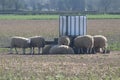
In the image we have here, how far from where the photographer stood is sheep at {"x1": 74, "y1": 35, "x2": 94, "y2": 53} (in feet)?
87.8

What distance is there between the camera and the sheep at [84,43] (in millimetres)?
26766

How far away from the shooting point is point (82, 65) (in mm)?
20078

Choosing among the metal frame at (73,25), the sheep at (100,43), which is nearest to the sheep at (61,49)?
the sheep at (100,43)

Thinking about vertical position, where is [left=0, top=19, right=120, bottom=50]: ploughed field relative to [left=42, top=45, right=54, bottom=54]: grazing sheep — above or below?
below

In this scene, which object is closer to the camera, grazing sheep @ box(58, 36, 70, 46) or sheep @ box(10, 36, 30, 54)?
grazing sheep @ box(58, 36, 70, 46)

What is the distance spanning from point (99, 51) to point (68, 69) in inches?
382

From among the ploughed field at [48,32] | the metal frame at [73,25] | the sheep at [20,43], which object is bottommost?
the ploughed field at [48,32]

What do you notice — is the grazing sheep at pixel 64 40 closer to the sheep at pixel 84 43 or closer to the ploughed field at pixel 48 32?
the sheep at pixel 84 43

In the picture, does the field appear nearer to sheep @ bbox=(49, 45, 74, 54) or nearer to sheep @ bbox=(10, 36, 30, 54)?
sheep @ bbox=(49, 45, 74, 54)

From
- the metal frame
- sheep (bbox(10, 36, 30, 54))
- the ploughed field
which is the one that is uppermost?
the metal frame

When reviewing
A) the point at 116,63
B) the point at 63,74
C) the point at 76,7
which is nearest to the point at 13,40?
the point at 116,63

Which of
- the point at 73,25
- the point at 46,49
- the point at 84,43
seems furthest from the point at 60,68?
the point at 73,25

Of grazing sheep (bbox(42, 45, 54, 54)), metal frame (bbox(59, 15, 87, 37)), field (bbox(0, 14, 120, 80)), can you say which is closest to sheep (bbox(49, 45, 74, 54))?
grazing sheep (bbox(42, 45, 54, 54))

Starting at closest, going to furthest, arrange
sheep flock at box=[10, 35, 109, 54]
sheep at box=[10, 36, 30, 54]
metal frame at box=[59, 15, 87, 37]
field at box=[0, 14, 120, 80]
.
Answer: field at box=[0, 14, 120, 80] < sheep flock at box=[10, 35, 109, 54] < sheep at box=[10, 36, 30, 54] < metal frame at box=[59, 15, 87, 37]
